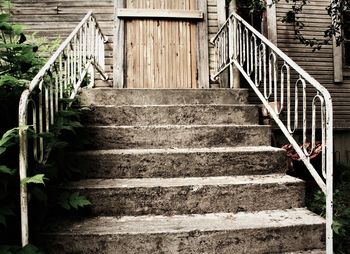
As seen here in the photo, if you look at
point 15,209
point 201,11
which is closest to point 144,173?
point 15,209

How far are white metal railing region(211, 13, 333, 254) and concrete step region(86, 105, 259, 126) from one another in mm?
320

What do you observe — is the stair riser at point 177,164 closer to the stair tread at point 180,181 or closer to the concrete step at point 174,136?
the stair tread at point 180,181

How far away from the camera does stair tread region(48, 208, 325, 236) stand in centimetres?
210

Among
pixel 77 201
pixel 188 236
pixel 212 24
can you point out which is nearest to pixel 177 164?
pixel 188 236

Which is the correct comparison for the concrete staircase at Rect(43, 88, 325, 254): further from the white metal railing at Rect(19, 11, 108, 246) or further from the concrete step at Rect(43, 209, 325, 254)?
the white metal railing at Rect(19, 11, 108, 246)

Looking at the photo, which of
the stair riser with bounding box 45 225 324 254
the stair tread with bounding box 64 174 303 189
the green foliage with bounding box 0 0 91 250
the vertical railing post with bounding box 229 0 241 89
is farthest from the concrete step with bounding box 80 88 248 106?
the stair riser with bounding box 45 225 324 254

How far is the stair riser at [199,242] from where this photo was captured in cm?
203

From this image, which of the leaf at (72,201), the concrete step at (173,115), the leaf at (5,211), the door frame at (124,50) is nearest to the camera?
the leaf at (5,211)

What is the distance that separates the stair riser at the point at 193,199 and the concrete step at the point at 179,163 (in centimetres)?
32

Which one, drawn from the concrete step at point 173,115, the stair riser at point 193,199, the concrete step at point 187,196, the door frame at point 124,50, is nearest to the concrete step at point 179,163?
the concrete step at point 187,196

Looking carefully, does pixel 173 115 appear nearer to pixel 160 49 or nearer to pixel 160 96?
pixel 160 96

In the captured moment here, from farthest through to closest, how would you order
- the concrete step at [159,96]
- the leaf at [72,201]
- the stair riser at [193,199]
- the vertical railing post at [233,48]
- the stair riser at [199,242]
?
the vertical railing post at [233,48]
the concrete step at [159,96]
the stair riser at [193,199]
the leaf at [72,201]
the stair riser at [199,242]

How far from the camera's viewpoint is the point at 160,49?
5.32 metres

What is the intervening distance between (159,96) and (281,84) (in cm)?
145
